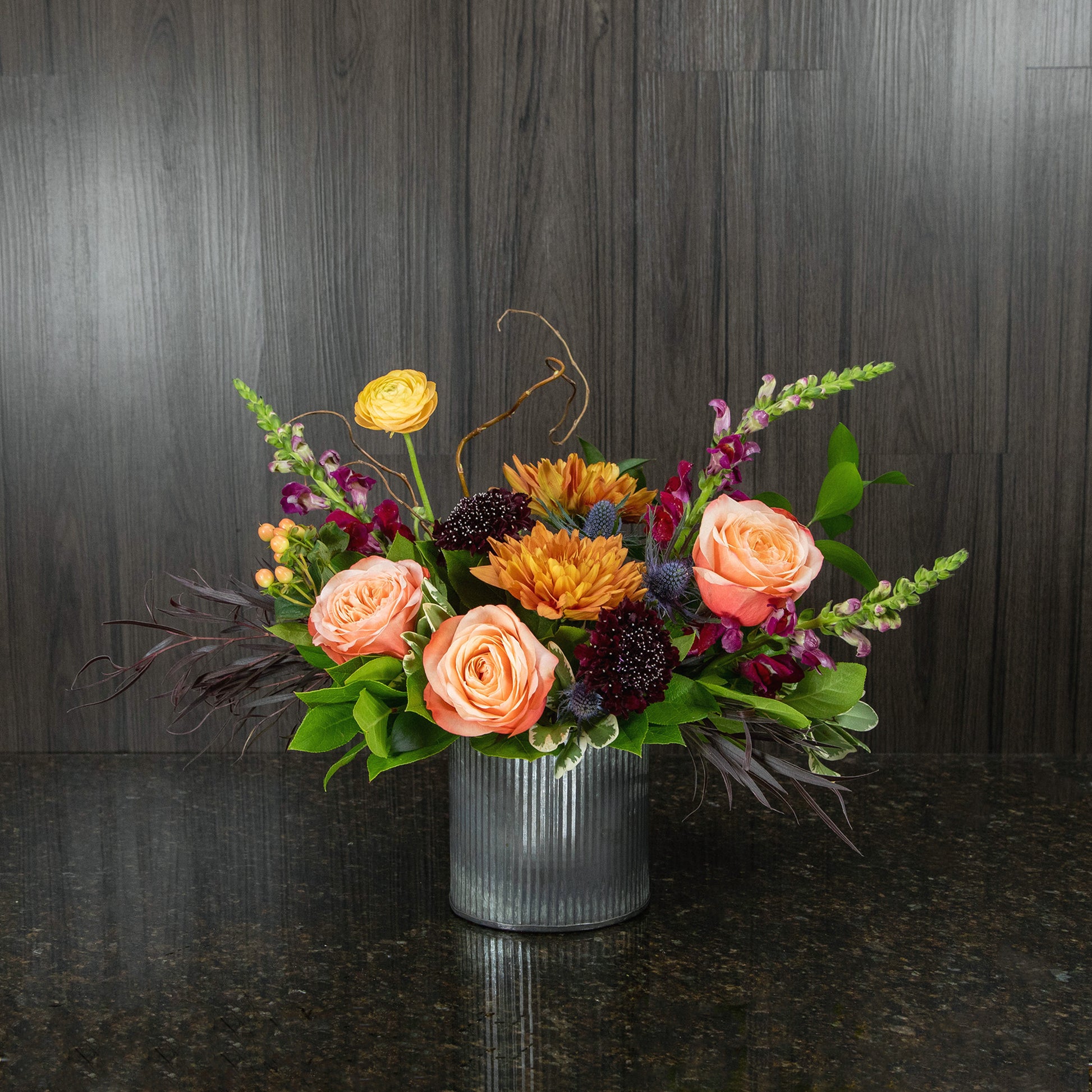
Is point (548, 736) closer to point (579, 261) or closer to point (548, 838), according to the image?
point (548, 838)

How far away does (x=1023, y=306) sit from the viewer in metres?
1.14

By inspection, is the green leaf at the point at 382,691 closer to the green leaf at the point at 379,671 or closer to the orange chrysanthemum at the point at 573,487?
the green leaf at the point at 379,671

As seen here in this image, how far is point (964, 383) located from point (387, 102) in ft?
2.24

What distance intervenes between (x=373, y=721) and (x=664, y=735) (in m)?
0.17

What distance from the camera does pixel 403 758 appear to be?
65 centimetres

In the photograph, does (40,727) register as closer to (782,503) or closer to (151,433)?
(151,433)

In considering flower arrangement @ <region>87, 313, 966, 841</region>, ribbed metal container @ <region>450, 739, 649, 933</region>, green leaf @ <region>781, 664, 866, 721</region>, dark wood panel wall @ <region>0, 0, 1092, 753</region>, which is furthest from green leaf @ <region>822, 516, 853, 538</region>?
dark wood panel wall @ <region>0, 0, 1092, 753</region>

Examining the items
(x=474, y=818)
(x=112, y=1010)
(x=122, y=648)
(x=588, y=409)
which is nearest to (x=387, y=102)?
(x=588, y=409)

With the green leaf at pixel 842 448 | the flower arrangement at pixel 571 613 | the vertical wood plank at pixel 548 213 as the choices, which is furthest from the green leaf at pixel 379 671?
the vertical wood plank at pixel 548 213

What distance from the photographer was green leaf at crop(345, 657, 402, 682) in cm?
64

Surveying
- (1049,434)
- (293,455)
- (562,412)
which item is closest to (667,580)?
(293,455)

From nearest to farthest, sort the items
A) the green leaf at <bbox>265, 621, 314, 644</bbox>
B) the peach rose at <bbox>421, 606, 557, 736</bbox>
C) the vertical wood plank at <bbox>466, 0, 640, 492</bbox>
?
the peach rose at <bbox>421, 606, 557, 736</bbox>, the green leaf at <bbox>265, 621, 314, 644</bbox>, the vertical wood plank at <bbox>466, 0, 640, 492</bbox>

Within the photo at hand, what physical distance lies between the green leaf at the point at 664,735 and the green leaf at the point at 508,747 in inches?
2.7

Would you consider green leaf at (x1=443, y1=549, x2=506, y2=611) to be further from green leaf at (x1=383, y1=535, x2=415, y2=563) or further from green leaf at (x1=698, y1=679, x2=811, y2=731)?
green leaf at (x1=698, y1=679, x2=811, y2=731)
